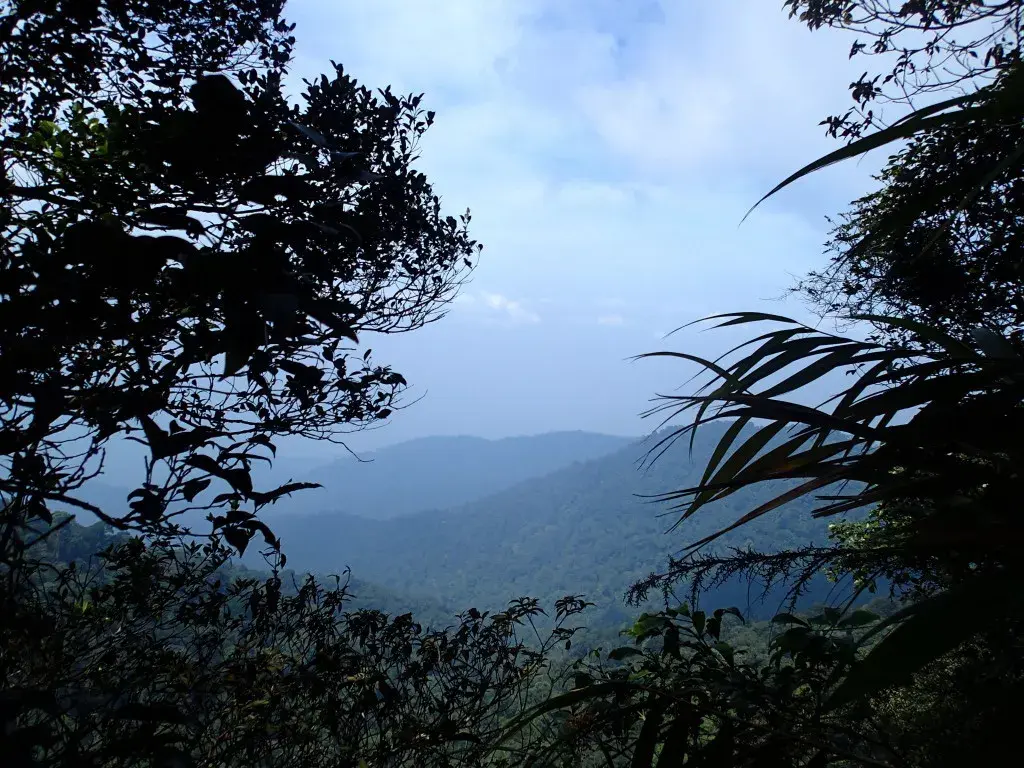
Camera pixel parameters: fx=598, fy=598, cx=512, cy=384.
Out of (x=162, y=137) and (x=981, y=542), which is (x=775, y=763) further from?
(x=162, y=137)

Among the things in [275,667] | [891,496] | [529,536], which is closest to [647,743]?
[891,496]

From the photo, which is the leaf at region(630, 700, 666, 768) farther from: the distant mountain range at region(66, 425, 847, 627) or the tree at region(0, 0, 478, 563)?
the distant mountain range at region(66, 425, 847, 627)

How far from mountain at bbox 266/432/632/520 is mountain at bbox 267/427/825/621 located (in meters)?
28.7

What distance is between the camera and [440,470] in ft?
425

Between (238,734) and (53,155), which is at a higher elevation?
(53,155)

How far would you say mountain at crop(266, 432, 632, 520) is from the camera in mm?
116500

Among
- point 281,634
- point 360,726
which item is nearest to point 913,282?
point 360,726

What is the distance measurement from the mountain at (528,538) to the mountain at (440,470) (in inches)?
1131

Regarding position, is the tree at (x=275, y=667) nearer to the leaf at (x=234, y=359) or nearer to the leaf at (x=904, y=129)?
the leaf at (x=234, y=359)

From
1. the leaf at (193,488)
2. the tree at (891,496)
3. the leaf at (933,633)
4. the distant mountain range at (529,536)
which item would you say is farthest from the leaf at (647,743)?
the distant mountain range at (529,536)

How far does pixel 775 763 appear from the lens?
36.2 inches

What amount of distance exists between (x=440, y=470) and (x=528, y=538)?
2512 inches

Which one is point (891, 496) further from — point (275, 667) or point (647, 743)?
point (275, 667)

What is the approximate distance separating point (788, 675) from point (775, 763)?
2.00 feet
